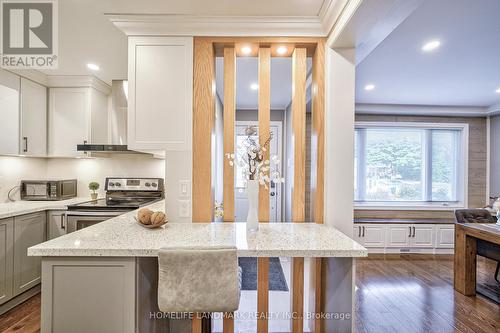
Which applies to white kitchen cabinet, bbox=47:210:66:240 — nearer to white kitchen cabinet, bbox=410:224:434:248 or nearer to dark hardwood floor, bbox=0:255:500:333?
dark hardwood floor, bbox=0:255:500:333

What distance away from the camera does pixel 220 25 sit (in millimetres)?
1897

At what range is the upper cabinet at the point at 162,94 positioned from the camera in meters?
1.94

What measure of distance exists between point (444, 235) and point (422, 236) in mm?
395

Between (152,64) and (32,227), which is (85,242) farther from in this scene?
(32,227)

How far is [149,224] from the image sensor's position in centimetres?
178

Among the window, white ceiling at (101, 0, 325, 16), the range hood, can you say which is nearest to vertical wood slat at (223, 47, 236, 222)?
white ceiling at (101, 0, 325, 16)

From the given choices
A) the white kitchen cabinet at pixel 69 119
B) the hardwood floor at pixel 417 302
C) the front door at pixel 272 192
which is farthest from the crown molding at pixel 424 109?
the white kitchen cabinet at pixel 69 119

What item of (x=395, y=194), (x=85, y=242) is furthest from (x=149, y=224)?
(x=395, y=194)

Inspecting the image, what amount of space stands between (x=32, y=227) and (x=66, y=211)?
0.33 meters

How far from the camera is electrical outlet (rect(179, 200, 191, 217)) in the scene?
198 cm

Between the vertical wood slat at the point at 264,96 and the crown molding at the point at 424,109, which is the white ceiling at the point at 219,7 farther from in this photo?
the crown molding at the point at 424,109

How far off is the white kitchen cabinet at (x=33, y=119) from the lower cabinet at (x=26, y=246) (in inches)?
34.4

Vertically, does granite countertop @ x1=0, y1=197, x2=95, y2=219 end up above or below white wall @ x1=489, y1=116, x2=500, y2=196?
below

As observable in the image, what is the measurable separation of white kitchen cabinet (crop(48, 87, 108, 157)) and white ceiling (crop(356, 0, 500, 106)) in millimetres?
3468
